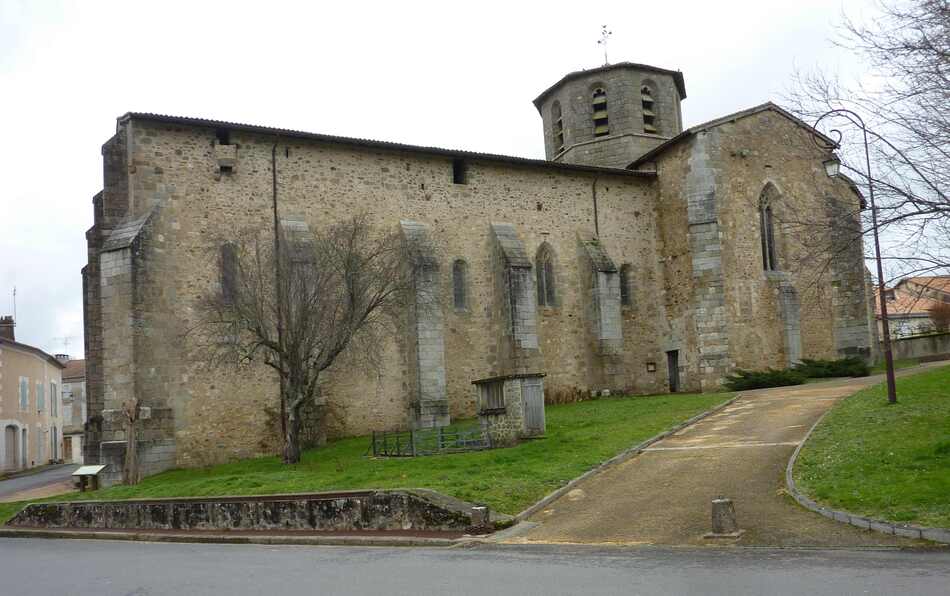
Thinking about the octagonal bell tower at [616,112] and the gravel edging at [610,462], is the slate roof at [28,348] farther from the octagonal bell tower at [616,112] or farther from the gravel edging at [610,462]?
the gravel edging at [610,462]

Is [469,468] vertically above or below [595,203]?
below

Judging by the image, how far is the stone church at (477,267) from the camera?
2189 centimetres

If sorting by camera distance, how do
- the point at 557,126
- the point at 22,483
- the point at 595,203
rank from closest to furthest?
the point at 595,203 → the point at 22,483 → the point at 557,126

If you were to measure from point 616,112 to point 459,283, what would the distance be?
11.8 metres

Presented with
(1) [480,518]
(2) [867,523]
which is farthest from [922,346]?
(1) [480,518]

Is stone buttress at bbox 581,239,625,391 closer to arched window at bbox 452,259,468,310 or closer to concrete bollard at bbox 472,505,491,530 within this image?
arched window at bbox 452,259,468,310

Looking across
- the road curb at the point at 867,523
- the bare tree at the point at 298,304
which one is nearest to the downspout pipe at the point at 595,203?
the bare tree at the point at 298,304

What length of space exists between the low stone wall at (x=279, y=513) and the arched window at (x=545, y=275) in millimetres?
14889

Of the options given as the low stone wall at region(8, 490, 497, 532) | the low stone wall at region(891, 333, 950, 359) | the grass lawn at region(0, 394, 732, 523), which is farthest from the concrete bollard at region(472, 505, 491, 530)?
the low stone wall at region(891, 333, 950, 359)

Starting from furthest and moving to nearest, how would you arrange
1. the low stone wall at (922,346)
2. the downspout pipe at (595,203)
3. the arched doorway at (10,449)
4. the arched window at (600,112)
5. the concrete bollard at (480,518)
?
1. the arched doorway at (10,449)
2. the arched window at (600,112)
3. the low stone wall at (922,346)
4. the downspout pipe at (595,203)
5. the concrete bollard at (480,518)

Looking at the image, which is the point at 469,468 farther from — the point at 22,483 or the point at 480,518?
the point at 22,483

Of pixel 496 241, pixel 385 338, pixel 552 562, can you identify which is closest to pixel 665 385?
pixel 496 241

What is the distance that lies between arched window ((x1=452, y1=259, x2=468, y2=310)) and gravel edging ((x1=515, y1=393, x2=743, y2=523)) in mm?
8478

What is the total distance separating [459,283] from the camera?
26391 millimetres
